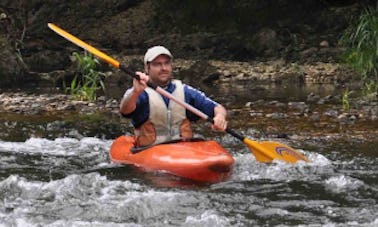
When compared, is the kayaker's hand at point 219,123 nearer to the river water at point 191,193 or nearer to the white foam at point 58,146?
the river water at point 191,193

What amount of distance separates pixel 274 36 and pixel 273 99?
177 inches

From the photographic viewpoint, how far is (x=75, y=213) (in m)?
3.87

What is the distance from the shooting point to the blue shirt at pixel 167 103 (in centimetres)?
530

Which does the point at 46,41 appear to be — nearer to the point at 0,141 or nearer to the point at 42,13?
the point at 42,13

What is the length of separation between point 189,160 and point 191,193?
460 mm

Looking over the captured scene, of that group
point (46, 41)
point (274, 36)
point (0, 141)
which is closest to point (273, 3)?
point (274, 36)

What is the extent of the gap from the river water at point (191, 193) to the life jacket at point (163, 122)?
0.98 feet

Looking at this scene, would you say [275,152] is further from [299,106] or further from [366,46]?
[299,106]

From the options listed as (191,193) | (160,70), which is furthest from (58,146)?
(191,193)

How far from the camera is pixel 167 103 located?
533 centimetres

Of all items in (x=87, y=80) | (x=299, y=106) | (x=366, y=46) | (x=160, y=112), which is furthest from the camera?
(x=87, y=80)

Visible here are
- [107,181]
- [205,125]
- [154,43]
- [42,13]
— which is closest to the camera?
[107,181]

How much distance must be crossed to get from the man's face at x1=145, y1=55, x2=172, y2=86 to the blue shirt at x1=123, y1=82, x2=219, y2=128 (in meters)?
0.10

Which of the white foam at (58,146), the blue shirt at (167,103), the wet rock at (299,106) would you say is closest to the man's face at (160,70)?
the blue shirt at (167,103)
